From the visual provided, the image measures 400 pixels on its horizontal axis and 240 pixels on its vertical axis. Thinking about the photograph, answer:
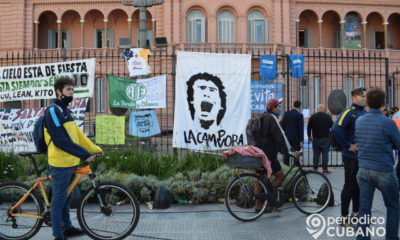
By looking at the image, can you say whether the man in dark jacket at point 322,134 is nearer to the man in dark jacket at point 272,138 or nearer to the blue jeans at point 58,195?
the man in dark jacket at point 272,138

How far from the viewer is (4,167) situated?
25.1ft

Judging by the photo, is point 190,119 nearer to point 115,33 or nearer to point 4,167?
point 4,167

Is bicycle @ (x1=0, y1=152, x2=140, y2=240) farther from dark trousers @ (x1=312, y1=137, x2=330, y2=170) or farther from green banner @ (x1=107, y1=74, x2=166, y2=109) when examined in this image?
dark trousers @ (x1=312, y1=137, x2=330, y2=170)

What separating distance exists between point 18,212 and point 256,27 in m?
23.2

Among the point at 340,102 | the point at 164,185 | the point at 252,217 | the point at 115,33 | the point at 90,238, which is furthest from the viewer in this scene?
the point at 115,33

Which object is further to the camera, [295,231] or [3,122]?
[3,122]

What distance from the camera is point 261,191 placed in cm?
605

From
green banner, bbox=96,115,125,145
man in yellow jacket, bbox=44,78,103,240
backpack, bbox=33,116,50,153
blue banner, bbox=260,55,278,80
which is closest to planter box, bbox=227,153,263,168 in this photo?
man in yellow jacket, bbox=44,78,103,240

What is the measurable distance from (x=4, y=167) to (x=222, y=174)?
14.9 feet

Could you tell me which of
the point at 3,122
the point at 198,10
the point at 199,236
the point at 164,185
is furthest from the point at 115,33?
the point at 199,236

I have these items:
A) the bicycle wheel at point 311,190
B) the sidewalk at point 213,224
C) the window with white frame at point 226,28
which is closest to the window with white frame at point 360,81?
the window with white frame at point 226,28

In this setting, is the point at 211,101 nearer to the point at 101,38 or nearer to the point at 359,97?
the point at 359,97

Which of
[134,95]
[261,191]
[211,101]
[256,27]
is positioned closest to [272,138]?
[261,191]

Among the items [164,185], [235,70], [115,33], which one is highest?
[115,33]
